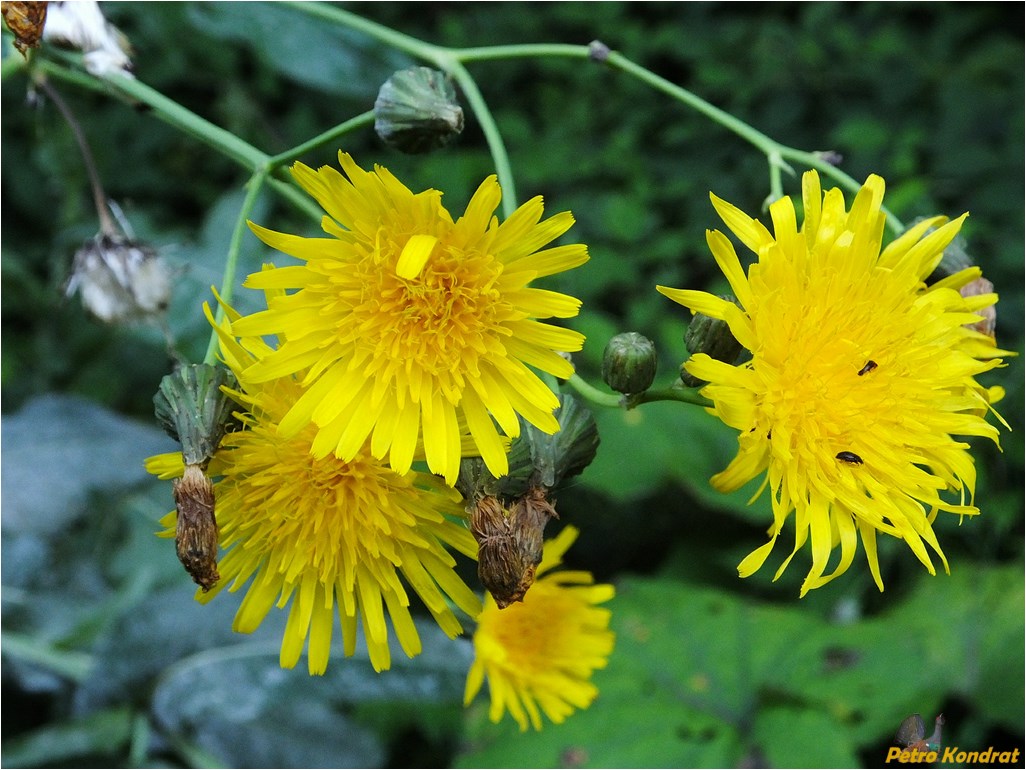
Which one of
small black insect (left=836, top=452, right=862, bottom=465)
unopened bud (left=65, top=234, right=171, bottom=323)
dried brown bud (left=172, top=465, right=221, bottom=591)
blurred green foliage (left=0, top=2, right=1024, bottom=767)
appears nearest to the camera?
dried brown bud (left=172, top=465, right=221, bottom=591)

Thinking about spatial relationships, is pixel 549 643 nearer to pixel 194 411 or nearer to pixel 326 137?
pixel 194 411

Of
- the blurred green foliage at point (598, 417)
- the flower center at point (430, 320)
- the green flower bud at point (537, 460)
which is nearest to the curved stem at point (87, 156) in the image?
the blurred green foliage at point (598, 417)

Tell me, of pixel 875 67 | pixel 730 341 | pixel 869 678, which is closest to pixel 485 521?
pixel 730 341

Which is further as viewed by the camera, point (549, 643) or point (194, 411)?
point (549, 643)

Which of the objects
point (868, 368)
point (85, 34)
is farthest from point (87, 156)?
point (868, 368)

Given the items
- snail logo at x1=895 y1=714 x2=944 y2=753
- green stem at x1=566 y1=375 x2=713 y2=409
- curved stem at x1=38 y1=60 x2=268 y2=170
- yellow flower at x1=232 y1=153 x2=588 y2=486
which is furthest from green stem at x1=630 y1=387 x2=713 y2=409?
snail logo at x1=895 y1=714 x2=944 y2=753

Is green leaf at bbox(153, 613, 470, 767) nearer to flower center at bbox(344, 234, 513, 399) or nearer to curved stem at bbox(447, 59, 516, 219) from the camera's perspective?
flower center at bbox(344, 234, 513, 399)
